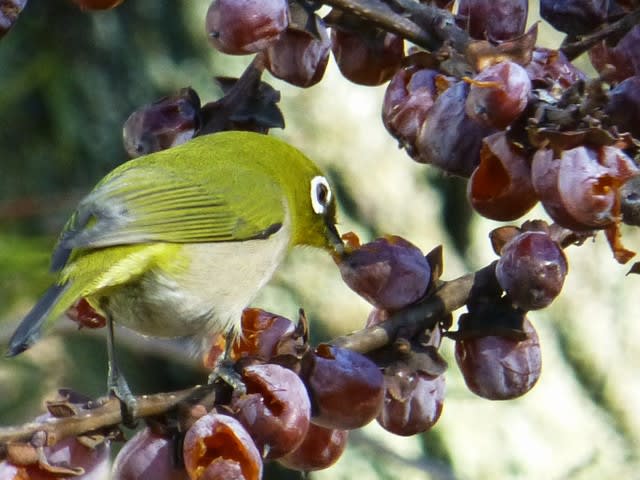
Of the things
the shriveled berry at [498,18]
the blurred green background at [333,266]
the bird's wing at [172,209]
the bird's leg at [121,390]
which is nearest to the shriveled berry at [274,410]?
the bird's leg at [121,390]

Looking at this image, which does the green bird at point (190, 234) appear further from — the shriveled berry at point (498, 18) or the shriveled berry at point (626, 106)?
the shriveled berry at point (626, 106)

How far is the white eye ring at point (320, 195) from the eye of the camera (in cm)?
247

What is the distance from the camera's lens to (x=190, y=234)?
7.34 ft

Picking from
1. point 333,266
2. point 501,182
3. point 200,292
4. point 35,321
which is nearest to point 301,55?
point 501,182

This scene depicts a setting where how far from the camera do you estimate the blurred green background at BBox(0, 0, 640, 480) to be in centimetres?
308

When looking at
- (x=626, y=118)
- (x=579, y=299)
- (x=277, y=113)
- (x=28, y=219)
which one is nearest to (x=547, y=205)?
(x=626, y=118)

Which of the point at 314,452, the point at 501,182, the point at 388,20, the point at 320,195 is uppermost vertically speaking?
the point at 388,20

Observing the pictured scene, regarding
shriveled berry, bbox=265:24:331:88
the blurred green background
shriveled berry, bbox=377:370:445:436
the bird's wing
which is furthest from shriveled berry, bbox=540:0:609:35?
the blurred green background

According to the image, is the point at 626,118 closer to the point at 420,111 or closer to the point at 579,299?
the point at 420,111

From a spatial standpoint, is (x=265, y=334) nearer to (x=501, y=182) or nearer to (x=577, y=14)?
(x=501, y=182)

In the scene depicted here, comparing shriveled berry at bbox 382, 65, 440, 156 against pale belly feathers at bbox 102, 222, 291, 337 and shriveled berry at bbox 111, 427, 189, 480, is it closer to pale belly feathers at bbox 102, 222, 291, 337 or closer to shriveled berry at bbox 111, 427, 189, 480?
shriveled berry at bbox 111, 427, 189, 480

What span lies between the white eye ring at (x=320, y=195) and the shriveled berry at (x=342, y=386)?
46.4 inches

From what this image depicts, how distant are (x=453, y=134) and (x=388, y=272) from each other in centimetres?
19

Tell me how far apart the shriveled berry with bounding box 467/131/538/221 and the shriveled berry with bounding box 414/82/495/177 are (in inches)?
0.9
